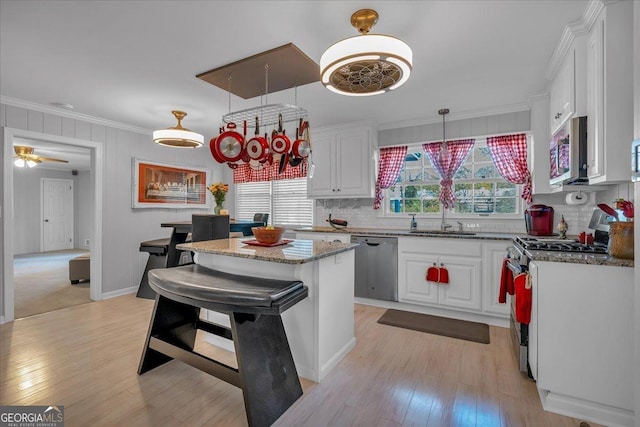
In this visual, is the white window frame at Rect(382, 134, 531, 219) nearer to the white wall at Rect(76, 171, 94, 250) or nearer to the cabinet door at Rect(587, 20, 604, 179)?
the cabinet door at Rect(587, 20, 604, 179)

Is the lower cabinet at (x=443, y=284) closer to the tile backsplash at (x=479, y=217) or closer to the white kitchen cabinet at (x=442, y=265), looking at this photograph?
the white kitchen cabinet at (x=442, y=265)

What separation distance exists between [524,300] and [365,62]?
178 centimetres

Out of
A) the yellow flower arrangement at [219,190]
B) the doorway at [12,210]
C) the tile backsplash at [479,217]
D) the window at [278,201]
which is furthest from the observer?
the window at [278,201]

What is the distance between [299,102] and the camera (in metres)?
3.38

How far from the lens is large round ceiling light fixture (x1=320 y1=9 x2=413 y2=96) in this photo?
152cm

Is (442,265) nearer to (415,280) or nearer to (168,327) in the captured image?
(415,280)

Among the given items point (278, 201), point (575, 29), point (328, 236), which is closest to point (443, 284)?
point (328, 236)

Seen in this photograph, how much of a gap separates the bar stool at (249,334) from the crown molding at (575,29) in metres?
2.43

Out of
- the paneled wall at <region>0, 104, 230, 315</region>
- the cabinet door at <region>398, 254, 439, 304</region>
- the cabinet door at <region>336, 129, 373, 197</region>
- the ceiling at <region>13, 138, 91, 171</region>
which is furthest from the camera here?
the ceiling at <region>13, 138, 91, 171</region>

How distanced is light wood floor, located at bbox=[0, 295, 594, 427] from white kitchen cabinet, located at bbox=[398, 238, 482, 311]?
50 centimetres

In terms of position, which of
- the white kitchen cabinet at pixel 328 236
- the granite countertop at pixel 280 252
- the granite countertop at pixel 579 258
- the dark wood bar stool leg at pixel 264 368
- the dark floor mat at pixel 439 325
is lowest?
the dark floor mat at pixel 439 325

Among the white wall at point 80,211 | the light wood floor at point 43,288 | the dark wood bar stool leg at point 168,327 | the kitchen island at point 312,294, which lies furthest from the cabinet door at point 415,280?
the white wall at point 80,211

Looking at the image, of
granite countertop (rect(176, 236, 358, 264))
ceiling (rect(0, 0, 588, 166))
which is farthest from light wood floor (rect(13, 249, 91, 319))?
granite countertop (rect(176, 236, 358, 264))

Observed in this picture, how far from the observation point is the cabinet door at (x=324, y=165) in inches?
170
